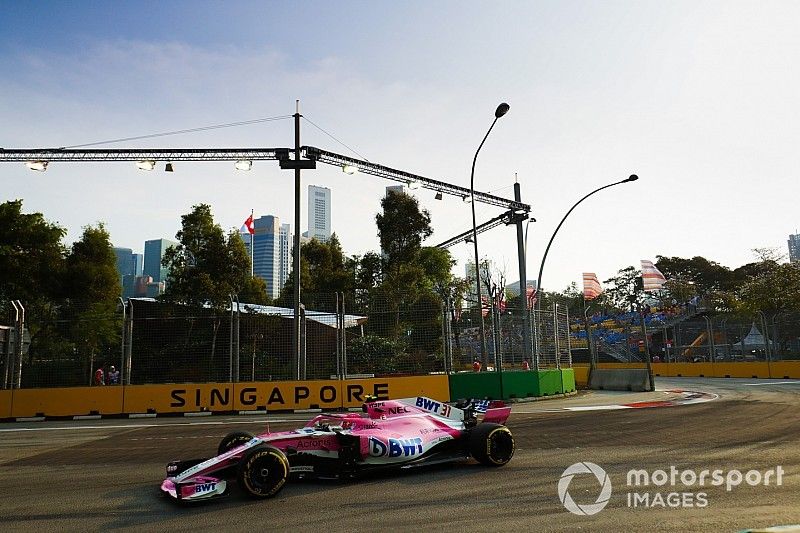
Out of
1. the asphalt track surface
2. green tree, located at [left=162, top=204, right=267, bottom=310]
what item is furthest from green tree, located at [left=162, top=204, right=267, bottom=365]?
the asphalt track surface

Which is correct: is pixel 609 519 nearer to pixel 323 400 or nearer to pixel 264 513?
pixel 264 513

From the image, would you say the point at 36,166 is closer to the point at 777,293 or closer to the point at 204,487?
the point at 204,487

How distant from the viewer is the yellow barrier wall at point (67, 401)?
693 inches

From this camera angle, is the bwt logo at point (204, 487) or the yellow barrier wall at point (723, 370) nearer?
the bwt logo at point (204, 487)

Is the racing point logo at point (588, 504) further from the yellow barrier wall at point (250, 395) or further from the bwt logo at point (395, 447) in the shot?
the yellow barrier wall at point (250, 395)

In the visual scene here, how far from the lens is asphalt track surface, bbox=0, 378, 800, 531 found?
517 centimetres

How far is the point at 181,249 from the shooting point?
98.7 feet

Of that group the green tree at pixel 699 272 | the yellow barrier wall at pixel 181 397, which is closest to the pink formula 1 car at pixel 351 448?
the yellow barrier wall at pixel 181 397

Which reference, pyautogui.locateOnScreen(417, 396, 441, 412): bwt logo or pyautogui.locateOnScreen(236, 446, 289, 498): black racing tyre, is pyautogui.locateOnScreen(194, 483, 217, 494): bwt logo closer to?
pyautogui.locateOnScreen(236, 446, 289, 498): black racing tyre

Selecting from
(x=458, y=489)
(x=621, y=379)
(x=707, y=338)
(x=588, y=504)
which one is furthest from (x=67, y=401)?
(x=707, y=338)

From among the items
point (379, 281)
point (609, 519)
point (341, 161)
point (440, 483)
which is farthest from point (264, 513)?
point (379, 281)

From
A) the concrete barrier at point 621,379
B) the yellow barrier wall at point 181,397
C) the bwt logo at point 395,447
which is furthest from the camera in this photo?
the concrete barrier at point 621,379

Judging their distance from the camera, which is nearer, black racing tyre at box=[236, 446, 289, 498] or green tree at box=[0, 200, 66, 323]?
black racing tyre at box=[236, 446, 289, 498]

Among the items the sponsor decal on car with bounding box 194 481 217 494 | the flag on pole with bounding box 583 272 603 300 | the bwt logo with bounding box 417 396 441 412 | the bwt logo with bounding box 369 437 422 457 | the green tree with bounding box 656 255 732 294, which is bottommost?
the sponsor decal on car with bounding box 194 481 217 494
